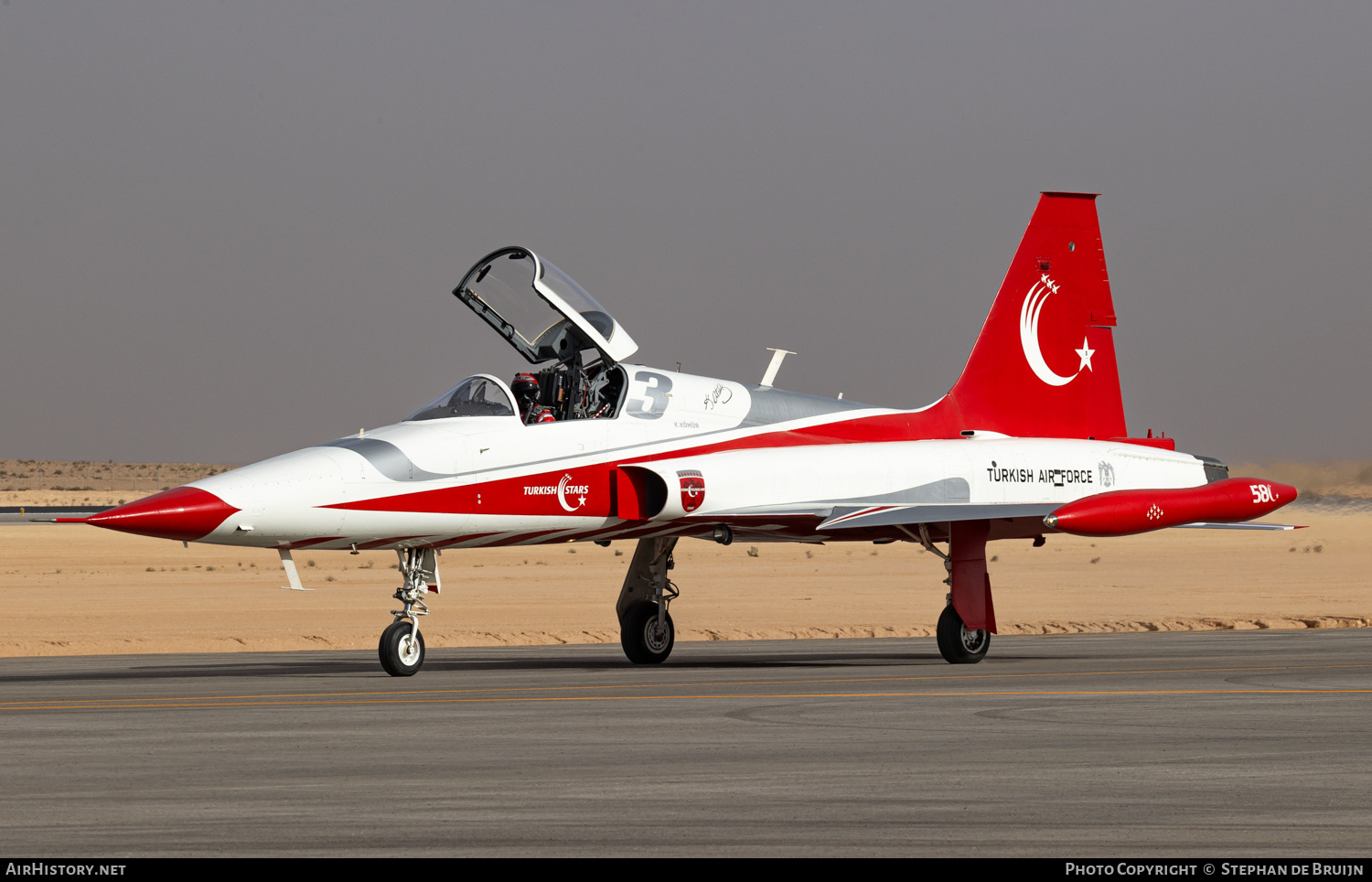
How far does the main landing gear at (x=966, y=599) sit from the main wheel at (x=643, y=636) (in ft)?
10.6

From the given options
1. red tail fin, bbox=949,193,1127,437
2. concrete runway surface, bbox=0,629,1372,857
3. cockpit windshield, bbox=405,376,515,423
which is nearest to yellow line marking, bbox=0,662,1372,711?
concrete runway surface, bbox=0,629,1372,857

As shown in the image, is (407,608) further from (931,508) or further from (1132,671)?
(1132,671)

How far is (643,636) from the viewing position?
19.3 metres

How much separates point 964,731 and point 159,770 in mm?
5252

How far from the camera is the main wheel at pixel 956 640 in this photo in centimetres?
1862

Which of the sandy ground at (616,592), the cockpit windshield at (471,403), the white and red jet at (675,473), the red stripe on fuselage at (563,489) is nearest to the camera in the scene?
the white and red jet at (675,473)

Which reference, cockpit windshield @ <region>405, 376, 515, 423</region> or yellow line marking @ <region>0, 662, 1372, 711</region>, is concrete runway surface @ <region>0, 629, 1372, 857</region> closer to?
yellow line marking @ <region>0, 662, 1372, 711</region>

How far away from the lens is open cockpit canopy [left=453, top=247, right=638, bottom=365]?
17.7 metres

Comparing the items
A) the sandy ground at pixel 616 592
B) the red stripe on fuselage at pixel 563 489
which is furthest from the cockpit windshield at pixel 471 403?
the sandy ground at pixel 616 592

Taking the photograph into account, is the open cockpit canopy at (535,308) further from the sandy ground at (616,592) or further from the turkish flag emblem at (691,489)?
the sandy ground at (616,592)

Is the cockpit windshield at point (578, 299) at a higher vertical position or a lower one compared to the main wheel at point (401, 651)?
higher

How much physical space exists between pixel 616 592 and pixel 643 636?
62.2ft

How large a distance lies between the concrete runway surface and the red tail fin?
560cm

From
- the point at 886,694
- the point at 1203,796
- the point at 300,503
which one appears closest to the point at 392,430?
the point at 300,503
